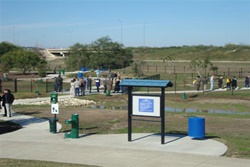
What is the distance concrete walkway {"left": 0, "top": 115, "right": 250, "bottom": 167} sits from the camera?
14391mm

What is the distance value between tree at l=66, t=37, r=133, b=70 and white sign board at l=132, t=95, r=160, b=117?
5617 centimetres

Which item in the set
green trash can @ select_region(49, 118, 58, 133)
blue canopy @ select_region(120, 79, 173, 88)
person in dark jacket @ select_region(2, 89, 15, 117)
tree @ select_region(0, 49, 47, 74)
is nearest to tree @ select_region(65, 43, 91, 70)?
tree @ select_region(0, 49, 47, 74)

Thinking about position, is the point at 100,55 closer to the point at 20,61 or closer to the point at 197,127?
the point at 20,61

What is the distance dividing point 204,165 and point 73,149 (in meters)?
4.70

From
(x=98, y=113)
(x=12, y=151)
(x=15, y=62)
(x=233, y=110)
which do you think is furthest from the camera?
(x=15, y=62)

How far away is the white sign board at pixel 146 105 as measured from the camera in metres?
17.4

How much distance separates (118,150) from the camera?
53.2 ft

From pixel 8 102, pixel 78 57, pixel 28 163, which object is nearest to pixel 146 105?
pixel 28 163

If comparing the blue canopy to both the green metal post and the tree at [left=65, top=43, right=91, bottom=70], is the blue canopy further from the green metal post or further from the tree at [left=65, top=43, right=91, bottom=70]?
the tree at [left=65, top=43, right=91, bottom=70]

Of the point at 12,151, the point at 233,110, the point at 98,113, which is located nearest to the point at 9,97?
the point at 98,113

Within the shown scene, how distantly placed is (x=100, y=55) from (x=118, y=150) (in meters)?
58.7

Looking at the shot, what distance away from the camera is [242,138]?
18.4m

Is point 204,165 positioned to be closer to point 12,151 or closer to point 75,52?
point 12,151

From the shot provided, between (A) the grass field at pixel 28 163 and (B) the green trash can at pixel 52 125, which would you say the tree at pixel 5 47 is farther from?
(A) the grass field at pixel 28 163
